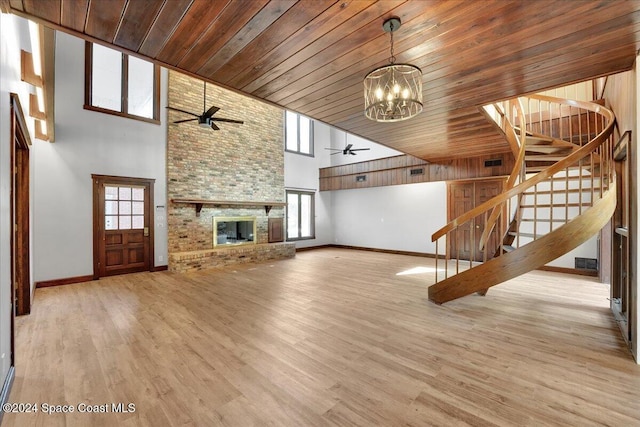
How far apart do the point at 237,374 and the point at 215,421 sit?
0.51 metres

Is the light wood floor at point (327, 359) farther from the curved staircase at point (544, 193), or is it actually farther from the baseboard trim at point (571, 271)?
the baseboard trim at point (571, 271)

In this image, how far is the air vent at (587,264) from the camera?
18.5ft

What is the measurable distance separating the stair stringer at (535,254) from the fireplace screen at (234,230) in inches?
212

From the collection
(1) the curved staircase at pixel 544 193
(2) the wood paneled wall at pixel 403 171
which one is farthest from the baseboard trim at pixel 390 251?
(1) the curved staircase at pixel 544 193

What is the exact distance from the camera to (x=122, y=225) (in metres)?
5.89

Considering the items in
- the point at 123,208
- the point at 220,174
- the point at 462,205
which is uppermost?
the point at 220,174

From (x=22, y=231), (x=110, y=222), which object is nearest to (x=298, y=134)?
(x=110, y=222)

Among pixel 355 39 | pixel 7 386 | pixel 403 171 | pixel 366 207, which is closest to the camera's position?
pixel 7 386

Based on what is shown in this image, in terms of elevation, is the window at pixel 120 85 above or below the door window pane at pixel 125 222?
above

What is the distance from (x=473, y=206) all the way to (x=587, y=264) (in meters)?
2.52

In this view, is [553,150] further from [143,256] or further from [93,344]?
[143,256]

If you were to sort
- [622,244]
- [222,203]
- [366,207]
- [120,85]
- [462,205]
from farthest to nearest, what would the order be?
[366,207] < [462,205] < [222,203] < [120,85] < [622,244]

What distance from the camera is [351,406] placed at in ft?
6.20

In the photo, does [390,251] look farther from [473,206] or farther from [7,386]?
[7,386]
